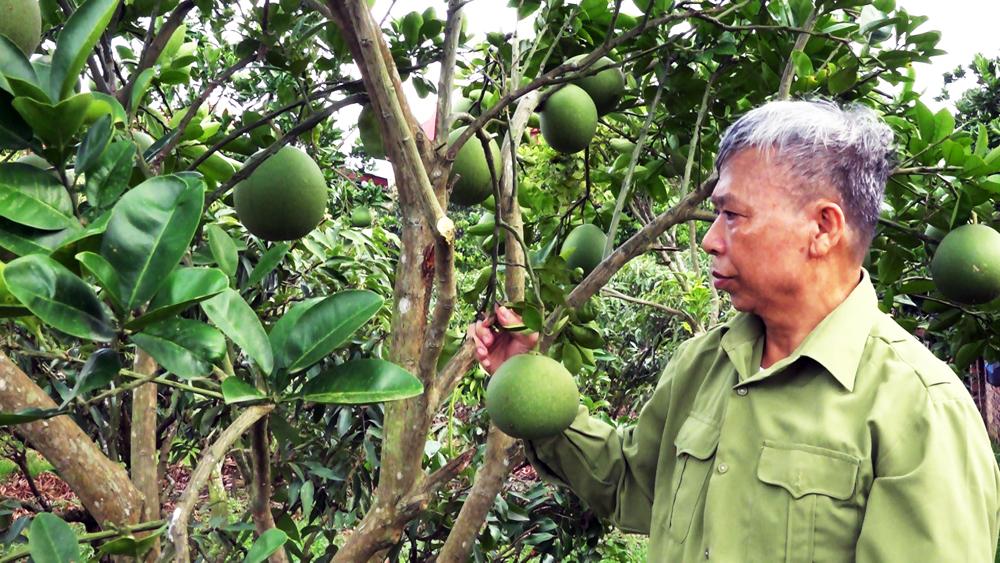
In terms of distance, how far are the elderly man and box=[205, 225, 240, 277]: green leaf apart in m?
0.46

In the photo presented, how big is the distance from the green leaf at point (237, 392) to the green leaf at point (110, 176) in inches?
8.2

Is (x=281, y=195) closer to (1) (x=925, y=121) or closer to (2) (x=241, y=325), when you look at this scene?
(2) (x=241, y=325)

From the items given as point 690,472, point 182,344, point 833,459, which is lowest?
point 690,472

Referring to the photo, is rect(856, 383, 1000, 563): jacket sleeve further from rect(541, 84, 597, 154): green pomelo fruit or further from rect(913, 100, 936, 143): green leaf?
rect(541, 84, 597, 154): green pomelo fruit

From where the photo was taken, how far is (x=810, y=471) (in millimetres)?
1185

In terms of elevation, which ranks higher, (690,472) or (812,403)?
(812,403)

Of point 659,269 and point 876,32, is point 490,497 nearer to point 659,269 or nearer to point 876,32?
point 876,32

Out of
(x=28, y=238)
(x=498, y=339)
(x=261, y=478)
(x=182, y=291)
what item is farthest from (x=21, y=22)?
(x=498, y=339)

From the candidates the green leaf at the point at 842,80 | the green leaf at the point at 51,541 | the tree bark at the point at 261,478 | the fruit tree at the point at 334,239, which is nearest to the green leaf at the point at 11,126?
the fruit tree at the point at 334,239

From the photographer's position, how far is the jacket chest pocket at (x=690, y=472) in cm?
133

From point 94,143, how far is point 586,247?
1284 mm

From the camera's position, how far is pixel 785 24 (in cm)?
168

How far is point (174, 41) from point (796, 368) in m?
1.20

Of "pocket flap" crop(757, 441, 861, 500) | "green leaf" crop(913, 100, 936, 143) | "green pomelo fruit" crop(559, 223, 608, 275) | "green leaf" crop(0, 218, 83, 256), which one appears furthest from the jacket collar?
"green leaf" crop(0, 218, 83, 256)
